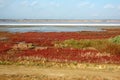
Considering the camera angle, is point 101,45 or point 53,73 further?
point 101,45

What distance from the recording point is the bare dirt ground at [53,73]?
588 inches

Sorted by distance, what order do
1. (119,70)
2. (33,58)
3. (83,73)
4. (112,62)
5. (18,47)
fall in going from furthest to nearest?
(18,47), (33,58), (112,62), (119,70), (83,73)

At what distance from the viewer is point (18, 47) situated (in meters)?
28.1

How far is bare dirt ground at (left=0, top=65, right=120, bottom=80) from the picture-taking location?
14930mm

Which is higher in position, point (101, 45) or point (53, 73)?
point (101, 45)

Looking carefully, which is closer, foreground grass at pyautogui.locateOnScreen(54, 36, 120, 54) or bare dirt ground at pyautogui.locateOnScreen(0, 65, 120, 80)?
bare dirt ground at pyautogui.locateOnScreen(0, 65, 120, 80)

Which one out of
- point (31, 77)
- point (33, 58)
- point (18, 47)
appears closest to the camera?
Answer: point (31, 77)

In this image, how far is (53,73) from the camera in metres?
16.0

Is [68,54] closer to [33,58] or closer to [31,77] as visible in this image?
[33,58]

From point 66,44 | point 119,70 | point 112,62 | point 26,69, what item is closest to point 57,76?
point 26,69

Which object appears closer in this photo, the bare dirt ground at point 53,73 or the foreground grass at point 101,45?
the bare dirt ground at point 53,73

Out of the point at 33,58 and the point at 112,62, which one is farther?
the point at 33,58

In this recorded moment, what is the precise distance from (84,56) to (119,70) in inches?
211

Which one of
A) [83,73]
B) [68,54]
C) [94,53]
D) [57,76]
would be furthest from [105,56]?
[57,76]
